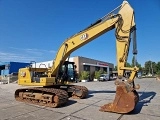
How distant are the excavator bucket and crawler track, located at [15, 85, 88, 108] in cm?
277

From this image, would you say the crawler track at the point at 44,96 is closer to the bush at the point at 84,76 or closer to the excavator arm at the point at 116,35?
the excavator arm at the point at 116,35

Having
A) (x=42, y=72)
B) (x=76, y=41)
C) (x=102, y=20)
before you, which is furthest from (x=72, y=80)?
(x=102, y=20)

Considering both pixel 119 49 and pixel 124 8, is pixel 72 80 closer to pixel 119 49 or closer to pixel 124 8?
pixel 119 49

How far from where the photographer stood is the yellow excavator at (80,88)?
8.13 meters

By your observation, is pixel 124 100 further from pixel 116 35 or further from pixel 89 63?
pixel 89 63

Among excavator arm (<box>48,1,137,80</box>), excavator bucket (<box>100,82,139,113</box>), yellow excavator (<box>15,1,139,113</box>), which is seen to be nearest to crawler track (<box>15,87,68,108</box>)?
yellow excavator (<box>15,1,139,113</box>)

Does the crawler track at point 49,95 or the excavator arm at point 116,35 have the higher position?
A: the excavator arm at point 116,35

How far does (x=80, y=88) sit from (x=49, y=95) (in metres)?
3.07

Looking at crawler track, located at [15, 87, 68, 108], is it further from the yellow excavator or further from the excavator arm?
the excavator arm

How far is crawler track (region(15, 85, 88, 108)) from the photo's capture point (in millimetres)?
9936

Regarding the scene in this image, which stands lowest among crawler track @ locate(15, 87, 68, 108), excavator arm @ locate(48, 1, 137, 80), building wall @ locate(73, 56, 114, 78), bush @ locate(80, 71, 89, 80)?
crawler track @ locate(15, 87, 68, 108)

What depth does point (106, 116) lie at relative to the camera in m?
7.57

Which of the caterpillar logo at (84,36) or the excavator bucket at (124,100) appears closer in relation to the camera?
the excavator bucket at (124,100)

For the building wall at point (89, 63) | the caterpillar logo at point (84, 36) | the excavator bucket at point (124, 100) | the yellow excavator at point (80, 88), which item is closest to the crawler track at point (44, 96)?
the yellow excavator at point (80, 88)
